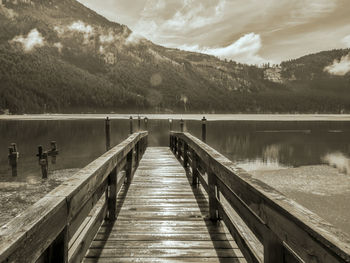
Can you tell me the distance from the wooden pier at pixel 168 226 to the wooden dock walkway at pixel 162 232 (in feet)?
0.04

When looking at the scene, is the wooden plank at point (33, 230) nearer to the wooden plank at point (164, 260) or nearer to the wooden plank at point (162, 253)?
the wooden plank at point (164, 260)

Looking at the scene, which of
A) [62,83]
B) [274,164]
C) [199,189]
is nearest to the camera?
[199,189]

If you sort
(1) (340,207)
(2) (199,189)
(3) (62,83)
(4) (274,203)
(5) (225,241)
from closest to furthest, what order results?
(4) (274,203) → (5) (225,241) → (2) (199,189) → (1) (340,207) → (3) (62,83)

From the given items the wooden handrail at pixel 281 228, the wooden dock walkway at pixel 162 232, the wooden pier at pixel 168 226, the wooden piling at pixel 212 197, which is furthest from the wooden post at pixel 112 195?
the wooden handrail at pixel 281 228

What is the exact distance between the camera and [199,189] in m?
5.88

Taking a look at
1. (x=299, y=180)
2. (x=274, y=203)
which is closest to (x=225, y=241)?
(x=274, y=203)

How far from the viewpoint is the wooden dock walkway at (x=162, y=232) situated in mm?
2998

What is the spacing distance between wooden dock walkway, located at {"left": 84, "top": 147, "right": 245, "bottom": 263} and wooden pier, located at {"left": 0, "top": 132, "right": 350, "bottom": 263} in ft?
0.04

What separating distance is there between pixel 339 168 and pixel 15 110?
130 meters

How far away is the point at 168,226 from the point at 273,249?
2154mm

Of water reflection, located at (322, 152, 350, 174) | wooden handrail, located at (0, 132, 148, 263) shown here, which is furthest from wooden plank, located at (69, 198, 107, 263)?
water reflection, located at (322, 152, 350, 174)

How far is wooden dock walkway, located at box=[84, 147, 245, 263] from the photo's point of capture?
3.00 m

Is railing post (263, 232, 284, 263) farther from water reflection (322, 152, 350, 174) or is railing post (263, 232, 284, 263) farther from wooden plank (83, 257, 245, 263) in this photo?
water reflection (322, 152, 350, 174)

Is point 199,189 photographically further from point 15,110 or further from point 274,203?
point 15,110
